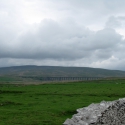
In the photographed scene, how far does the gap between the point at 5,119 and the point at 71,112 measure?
9.81 meters

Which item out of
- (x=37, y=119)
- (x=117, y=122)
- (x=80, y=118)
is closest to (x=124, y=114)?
(x=117, y=122)

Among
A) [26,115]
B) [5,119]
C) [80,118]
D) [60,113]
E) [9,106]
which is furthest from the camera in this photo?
[9,106]

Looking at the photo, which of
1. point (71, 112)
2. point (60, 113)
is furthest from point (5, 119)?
point (71, 112)

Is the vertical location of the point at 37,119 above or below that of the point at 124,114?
below

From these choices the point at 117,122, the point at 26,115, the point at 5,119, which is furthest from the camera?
the point at 26,115

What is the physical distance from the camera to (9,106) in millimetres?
38656

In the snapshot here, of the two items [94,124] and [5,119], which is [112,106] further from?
[5,119]

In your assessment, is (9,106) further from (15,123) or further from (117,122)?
(117,122)

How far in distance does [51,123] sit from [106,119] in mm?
6434

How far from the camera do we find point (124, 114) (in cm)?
2297

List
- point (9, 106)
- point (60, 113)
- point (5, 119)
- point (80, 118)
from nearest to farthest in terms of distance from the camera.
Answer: point (80, 118) → point (5, 119) → point (60, 113) → point (9, 106)

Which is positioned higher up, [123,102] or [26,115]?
[123,102]

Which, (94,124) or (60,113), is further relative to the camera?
(60,113)

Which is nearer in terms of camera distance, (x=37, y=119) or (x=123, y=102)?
(x=123, y=102)
